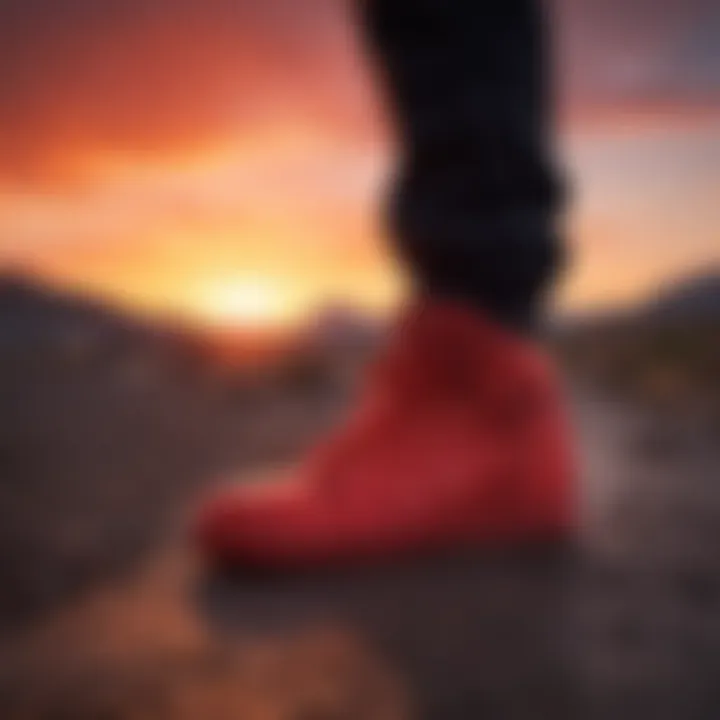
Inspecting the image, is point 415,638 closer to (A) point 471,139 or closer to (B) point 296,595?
(B) point 296,595

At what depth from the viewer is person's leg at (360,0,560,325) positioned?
0.45 meters

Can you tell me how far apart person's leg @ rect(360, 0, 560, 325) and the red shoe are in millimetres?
30

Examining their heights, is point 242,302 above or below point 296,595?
above

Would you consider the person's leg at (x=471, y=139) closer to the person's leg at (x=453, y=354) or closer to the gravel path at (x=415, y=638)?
the person's leg at (x=453, y=354)

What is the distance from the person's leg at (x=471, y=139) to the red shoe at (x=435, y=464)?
3cm

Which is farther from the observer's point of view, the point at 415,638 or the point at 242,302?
the point at 242,302

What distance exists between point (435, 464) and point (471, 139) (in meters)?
Answer: 0.14

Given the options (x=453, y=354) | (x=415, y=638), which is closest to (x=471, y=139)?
(x=453, y=354)

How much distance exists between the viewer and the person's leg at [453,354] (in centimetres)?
46

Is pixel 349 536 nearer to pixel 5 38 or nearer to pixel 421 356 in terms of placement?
pixel 421 356

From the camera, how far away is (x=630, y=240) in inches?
19.3

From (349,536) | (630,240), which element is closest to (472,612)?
(349,536)

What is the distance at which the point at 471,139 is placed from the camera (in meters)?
0.46

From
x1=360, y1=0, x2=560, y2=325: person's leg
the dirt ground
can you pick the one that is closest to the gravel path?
the dirt ground
